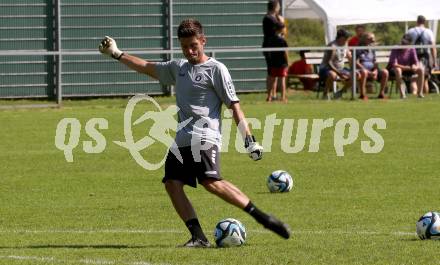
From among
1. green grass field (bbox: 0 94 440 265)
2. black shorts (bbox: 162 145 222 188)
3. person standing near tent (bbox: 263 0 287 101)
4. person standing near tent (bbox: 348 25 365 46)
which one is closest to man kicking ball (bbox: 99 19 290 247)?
black shorts (bbox: 162 145 222 188)

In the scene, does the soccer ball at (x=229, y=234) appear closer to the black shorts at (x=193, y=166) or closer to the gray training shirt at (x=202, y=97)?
the black shorts at (x=193, y=166)

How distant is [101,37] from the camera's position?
1254 inches

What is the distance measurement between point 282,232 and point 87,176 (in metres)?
6.50

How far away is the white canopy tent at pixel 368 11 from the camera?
34.1 meters

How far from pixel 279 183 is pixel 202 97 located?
427cm

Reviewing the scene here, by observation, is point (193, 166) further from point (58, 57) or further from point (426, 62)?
point (426, 62)

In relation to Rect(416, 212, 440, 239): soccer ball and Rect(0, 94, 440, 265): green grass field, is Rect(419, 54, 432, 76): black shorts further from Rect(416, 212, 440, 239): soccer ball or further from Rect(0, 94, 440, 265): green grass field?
Rect(416, 212, 440, 239): soccer ball

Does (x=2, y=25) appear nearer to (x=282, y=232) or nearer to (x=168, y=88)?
(x=168, y=88)

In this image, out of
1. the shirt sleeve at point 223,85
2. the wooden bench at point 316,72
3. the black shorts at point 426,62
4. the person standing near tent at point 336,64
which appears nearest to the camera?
the shirt sleeve at point 223,85

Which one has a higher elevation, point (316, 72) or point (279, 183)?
point (279, 183)

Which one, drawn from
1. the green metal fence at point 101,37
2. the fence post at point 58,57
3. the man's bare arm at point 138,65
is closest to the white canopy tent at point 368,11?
the green metal fence at point 101,37

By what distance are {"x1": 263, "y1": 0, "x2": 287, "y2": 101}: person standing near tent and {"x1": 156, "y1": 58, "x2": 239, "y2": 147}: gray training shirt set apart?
18078mm

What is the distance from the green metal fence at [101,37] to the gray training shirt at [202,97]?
1815cm

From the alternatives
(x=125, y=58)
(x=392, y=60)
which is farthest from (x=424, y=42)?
(x=125, y=58)
